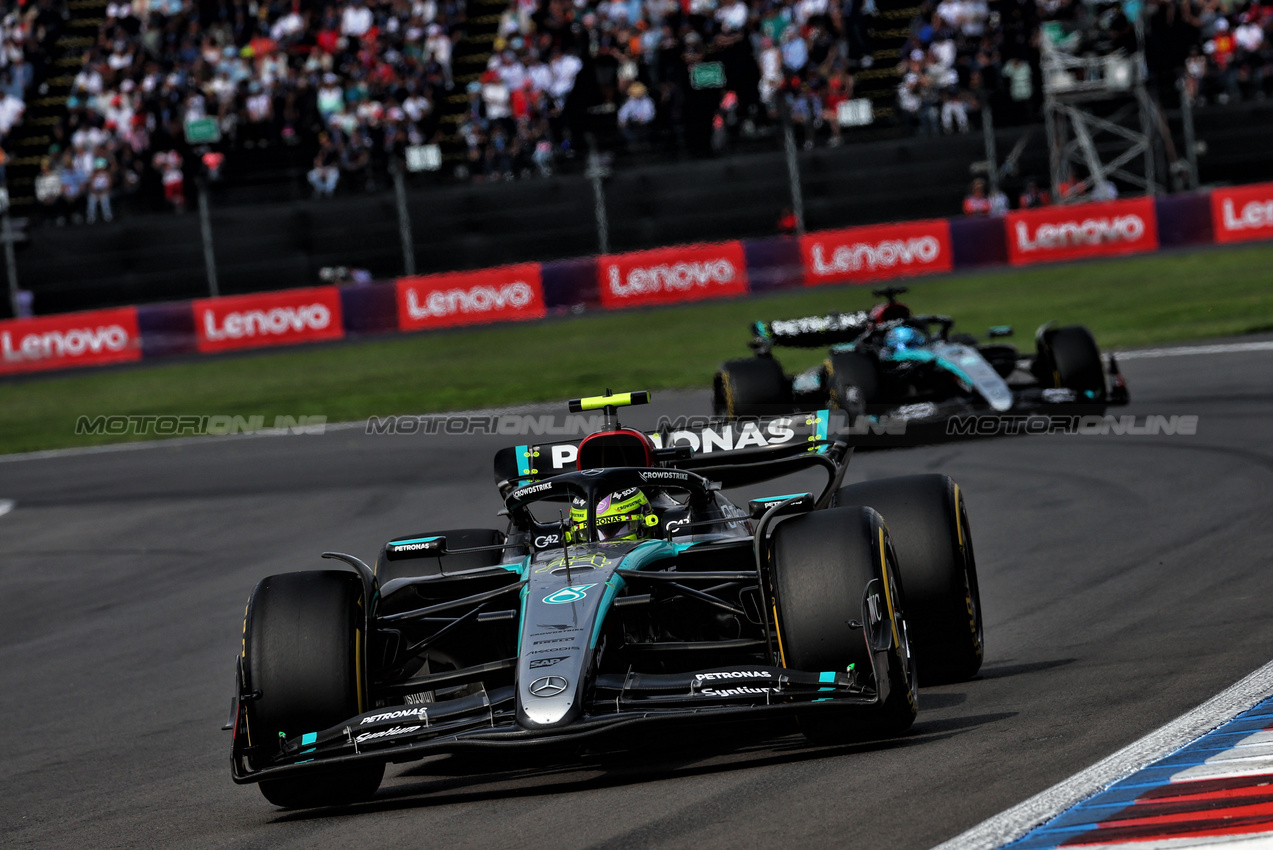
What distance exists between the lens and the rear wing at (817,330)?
56.5 ft

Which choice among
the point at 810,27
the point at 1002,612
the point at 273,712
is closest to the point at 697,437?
the point at 1002,612

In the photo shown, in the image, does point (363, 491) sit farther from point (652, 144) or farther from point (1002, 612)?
point (652, 144)

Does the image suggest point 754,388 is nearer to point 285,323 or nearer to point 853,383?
point 853,383

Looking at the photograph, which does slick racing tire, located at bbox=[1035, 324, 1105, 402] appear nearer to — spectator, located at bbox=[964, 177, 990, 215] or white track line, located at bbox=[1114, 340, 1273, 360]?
white track line, located at bbox=[1114, 340, 1273, 360]

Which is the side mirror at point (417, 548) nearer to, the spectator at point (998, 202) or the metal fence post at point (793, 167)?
the metal fence post at point (793, 167)

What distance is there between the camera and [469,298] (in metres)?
31.4

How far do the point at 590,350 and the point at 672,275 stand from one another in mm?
4612

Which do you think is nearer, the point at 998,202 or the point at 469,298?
the point at 998,202

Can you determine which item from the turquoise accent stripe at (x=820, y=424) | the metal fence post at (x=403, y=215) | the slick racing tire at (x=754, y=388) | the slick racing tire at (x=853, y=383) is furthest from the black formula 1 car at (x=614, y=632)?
the metal fence post at (x=403, y=215)

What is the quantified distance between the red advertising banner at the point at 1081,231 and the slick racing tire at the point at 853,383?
14.9 metres

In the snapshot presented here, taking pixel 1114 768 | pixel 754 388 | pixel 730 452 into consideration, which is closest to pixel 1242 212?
pixel 754 388

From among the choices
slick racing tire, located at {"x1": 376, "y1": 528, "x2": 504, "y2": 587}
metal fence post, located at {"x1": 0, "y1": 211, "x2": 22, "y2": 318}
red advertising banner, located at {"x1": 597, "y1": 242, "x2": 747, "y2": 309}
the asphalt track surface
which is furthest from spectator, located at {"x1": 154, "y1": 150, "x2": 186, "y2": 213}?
slick racing tire, located at {"x1": 376, "y1": 528, "x2": 504, "y2": 587}

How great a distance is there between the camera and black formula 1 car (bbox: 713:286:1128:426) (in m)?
16.5

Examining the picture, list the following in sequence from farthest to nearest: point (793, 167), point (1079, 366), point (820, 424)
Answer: point (793, 167) → point (1079, 366) → point (820, 424)
